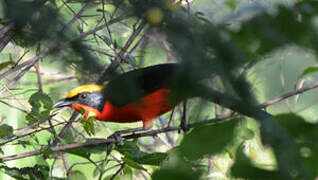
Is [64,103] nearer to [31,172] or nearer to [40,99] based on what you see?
[40,99]

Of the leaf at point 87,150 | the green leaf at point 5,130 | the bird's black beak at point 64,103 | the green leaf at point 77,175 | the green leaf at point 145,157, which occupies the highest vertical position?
the bird's black beak at point 64,103

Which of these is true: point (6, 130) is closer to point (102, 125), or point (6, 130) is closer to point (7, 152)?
point (7, 152)

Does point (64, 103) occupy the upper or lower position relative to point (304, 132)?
upper

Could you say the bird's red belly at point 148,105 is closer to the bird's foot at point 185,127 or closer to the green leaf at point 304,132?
the bird's foot at point 185,127

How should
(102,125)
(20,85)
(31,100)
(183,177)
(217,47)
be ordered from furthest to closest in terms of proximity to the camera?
(102,125) < (20,85) < (31,100) < (183,177) < (217,47)

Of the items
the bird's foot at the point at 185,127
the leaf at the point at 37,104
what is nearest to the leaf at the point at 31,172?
the leaf at the point at 37,104

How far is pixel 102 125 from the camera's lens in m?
3.96

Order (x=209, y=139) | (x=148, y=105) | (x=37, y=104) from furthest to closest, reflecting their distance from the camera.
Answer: (x=37, y=104) < (x=148, y=105) < (x=209, y=139)

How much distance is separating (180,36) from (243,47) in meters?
0.09

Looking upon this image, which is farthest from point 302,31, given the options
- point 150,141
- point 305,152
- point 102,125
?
point 150,141

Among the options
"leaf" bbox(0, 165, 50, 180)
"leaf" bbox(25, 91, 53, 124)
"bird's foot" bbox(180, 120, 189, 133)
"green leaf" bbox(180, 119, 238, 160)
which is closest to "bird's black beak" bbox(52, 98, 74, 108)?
"leaf" bbox(25, 91, 53, 124)

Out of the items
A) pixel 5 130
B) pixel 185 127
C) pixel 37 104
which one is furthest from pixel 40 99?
pixel 185 127

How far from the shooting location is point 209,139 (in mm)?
825

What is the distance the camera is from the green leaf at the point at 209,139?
2.64ft
